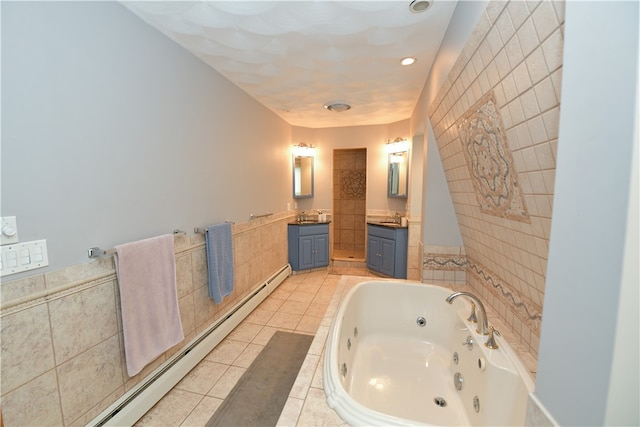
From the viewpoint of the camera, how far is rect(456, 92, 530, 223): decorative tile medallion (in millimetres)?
1092

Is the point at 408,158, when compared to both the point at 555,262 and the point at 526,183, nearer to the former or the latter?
the point at 526,183

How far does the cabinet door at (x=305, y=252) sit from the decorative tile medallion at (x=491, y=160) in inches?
110

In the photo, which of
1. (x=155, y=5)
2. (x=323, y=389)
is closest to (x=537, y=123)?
(x=323, y=389)

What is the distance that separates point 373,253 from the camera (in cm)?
394

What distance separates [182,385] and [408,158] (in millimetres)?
3538

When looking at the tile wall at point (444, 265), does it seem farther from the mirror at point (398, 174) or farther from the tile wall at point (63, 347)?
the tile wall at point (63, 347)

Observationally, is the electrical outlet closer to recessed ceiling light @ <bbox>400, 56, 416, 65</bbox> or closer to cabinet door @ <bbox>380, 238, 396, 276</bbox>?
recessed ceiling light @ <bbox>400, 56, 416, 65</bbox>

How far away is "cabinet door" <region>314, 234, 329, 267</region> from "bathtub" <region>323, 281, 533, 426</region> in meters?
1.89

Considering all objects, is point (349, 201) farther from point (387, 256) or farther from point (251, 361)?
point (251, 361)

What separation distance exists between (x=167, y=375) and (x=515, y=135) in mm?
2401

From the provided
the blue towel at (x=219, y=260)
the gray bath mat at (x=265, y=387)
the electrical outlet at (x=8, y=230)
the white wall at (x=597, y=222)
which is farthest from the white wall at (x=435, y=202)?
the electrical outlet at (x=8, y=230)

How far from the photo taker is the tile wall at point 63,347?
1.01m

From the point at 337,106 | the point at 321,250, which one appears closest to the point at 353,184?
the point at 321,250

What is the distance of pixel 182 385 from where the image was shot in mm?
1770
